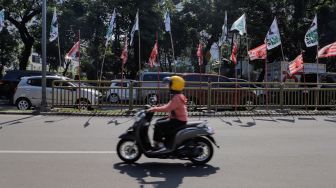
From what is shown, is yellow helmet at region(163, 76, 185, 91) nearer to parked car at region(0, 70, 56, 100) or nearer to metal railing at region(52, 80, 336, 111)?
metal railing at region(52, 80, 336, 111)

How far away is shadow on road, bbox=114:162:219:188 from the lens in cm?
700

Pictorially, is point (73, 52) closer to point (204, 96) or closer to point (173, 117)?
point (204, 96)

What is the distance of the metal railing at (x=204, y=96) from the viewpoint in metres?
17.9

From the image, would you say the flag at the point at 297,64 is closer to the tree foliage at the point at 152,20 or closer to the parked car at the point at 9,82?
the tree foliage at the point at 152,20

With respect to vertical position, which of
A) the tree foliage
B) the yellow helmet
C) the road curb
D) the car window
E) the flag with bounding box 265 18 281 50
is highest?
the tree foliage

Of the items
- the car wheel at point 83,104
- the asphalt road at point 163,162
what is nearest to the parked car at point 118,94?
the car wheel at point 83,104

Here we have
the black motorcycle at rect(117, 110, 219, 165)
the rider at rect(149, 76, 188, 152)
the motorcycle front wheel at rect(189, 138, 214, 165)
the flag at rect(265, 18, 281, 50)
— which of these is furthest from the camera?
the flag at rect(265, 18, 281, 50)

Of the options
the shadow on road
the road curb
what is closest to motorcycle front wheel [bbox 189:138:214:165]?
the shadow on road

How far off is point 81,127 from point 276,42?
11.8m

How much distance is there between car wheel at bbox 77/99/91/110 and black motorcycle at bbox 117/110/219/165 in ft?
32.9

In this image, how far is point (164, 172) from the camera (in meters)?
7.73

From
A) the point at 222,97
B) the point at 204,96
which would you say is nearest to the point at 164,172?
the point at 204,96

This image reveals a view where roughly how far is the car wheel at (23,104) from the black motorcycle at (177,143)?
12.7 m

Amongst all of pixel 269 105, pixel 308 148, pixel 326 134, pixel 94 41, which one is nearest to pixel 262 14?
pixel 94 41
